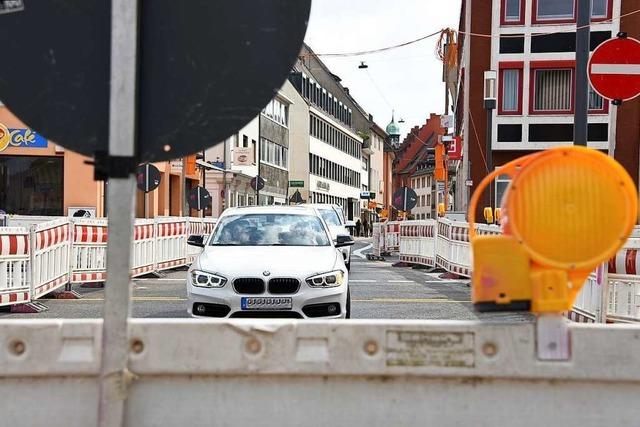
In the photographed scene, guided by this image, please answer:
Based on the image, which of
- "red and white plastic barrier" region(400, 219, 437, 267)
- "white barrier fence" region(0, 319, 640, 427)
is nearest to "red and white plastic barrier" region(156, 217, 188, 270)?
"red and white plastic barrier" region(400, 219, 437, 267)

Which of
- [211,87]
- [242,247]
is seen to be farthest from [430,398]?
[242,247]

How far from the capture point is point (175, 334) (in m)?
2.89

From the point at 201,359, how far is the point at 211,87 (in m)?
1.02

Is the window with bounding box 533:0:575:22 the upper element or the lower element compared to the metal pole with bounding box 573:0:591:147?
upper

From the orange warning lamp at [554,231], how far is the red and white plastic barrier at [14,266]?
9.14 metres

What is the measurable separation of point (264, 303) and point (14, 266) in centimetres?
469

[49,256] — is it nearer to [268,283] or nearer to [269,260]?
[269,260]

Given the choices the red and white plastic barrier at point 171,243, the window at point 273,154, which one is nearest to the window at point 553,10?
the red and white plastic barrier at point 171,243

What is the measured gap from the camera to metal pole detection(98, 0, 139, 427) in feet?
8.70

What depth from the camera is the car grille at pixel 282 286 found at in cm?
793

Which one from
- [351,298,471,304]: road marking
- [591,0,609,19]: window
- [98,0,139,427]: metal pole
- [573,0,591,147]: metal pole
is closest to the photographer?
[98,0,139,427]: metal pole

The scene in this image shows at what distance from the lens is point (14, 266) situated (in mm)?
10719

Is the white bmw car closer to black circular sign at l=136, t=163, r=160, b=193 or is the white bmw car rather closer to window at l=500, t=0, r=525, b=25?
black circular sign at l=136, t=163, r=160, b=193

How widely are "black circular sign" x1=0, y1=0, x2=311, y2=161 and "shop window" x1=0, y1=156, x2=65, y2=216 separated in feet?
94.3
